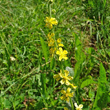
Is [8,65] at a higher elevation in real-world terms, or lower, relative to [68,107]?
higher

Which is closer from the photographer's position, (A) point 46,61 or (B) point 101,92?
Result: (B) point 101,92

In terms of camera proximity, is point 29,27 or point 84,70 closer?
point 84,70

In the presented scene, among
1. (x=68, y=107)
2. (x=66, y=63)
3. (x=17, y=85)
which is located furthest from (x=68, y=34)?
(x=68, y=107)

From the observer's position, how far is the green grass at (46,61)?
68.4 inches

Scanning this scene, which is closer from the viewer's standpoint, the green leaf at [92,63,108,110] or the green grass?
the green leaf at [92,63,108,110]

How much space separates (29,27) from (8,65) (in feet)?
2.78

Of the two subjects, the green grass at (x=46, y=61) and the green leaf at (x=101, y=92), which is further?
the green grass at (x=46, y=61)

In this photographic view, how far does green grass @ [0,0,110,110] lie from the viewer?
5.70 feet

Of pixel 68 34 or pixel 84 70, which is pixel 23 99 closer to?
pixel 84 70

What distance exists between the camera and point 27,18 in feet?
9.21

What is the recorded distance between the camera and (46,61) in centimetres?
204

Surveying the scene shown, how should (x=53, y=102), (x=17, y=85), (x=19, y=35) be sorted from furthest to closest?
(x=19, y=35), (x=17, y=85), (x=53, y=102)

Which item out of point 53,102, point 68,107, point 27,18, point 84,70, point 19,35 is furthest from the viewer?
point 27,18

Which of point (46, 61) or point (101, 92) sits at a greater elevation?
point (46, 61)
